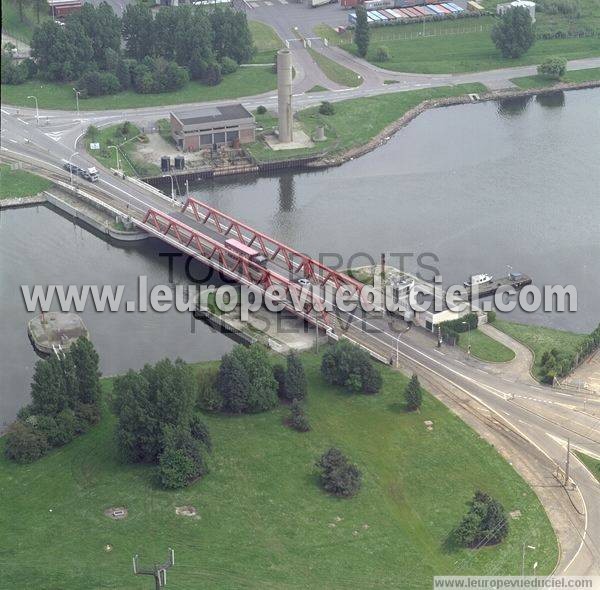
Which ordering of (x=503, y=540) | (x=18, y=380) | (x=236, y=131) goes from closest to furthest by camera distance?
1. (x=503, y=540)
2. (x=18, y=380)
3. (x=236, y=131)

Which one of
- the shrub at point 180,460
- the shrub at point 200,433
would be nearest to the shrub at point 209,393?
the shrub at point 200,433

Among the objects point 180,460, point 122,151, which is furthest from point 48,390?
point 122,151

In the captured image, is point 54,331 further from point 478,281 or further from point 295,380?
point 478,281

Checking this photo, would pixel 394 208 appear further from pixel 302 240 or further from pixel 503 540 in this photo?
pixel 503 540

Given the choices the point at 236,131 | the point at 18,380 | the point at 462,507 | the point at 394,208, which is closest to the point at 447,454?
the point at 462,507

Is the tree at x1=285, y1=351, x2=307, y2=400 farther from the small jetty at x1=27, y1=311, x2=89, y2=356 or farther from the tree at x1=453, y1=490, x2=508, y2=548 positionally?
the small jetty at x1=27, y1=311, x2=89, y2=356

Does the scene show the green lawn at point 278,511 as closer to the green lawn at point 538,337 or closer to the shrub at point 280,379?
the shrub at point 280,379
